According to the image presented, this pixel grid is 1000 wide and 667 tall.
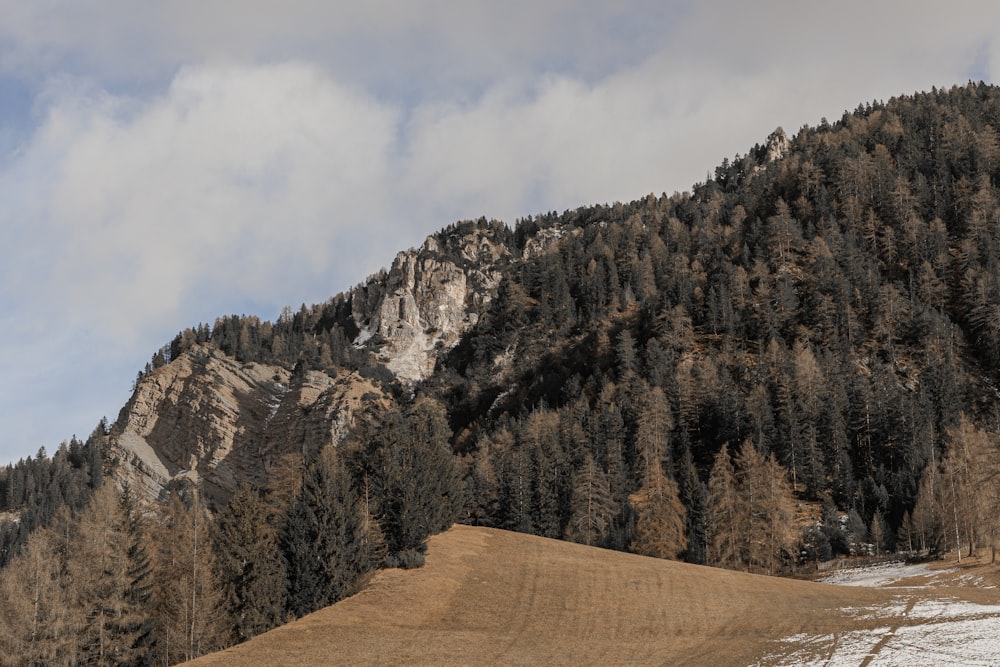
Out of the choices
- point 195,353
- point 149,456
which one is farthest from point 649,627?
point 195,353

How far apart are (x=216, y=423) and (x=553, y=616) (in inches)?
6150

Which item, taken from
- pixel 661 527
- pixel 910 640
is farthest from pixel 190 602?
pixel 661 527

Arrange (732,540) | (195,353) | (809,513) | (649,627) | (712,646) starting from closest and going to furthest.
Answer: (712,646)
(649,627)
(732,540)
(809,513)
(195,353)

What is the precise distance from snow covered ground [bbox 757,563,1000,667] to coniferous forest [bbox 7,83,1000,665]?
79.5 ft

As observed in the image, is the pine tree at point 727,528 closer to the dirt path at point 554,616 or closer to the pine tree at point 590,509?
the pine tree at point 590,509

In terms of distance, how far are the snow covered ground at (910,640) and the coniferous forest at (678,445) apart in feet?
79.5

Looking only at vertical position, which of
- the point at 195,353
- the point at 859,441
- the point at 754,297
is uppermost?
the point at 195,353

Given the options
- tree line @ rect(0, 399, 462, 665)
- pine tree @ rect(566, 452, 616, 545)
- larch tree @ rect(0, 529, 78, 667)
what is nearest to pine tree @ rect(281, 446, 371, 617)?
tree line @ rect(0, 399, 462, 665)

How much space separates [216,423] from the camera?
182 metres

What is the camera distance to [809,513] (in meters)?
91.8

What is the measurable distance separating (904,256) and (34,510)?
17176cm

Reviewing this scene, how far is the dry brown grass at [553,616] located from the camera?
1388 inches

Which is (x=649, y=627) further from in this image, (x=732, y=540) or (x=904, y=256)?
(x=904, y=256)

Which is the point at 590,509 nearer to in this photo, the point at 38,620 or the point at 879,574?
the point at 879,574
